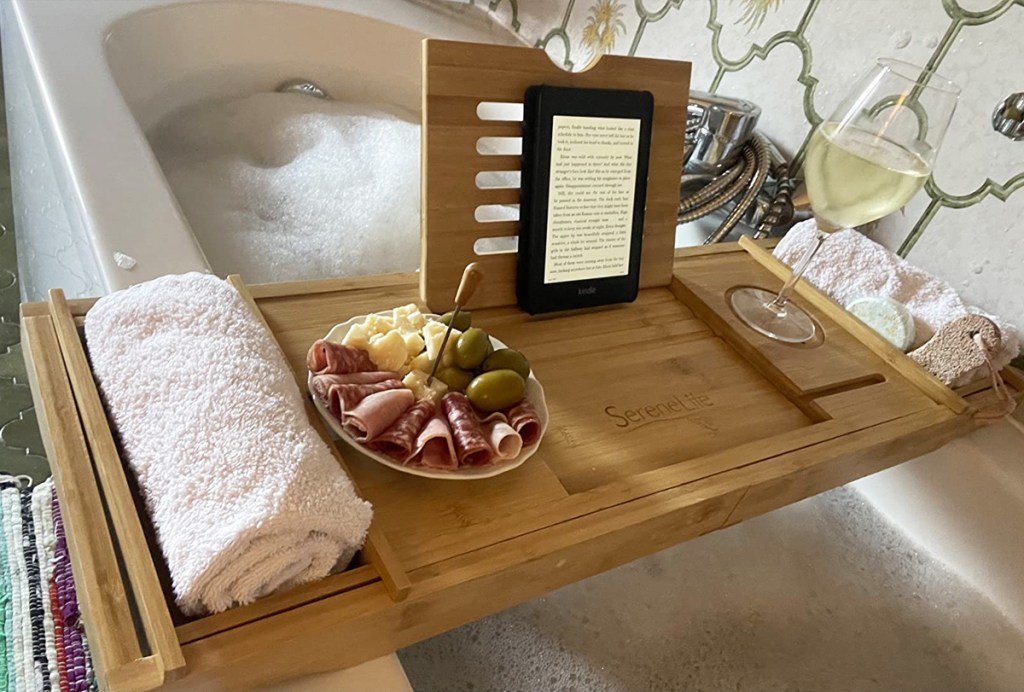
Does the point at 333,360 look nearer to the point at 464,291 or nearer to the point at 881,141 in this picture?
the point at 464,291

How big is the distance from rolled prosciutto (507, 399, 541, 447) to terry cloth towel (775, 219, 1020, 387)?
1.59 ft

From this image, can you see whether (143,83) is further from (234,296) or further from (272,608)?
(272,608)

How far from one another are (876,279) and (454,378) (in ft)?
1.90

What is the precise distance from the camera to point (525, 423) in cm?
53

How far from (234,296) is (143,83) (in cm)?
91

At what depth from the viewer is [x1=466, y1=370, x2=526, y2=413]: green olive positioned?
1.77 ft

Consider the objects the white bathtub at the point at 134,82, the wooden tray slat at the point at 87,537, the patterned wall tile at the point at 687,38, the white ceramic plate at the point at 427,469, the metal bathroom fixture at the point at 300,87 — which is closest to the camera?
the wooden tray slat at the point at 87,537

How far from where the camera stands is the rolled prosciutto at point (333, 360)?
535 millimetres

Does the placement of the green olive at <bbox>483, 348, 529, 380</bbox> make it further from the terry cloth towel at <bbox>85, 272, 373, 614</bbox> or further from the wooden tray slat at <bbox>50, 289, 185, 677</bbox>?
the wooden tray slat at <bbox>50, 289, 185, 677</bbox>

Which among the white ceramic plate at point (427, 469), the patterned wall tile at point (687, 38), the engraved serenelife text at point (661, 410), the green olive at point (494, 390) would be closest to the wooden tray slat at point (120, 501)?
the white ceramic plate at point (427, 469)

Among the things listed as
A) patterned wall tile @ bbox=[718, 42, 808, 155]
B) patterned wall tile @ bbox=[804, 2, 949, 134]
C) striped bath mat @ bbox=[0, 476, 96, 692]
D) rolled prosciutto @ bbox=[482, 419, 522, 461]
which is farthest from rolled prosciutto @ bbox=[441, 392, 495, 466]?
patterned wall tile @ bbox=[718, 42, 808, 155]

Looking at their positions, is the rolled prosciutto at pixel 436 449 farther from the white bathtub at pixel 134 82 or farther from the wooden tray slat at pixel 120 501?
the white bathtub at pixel 134 82

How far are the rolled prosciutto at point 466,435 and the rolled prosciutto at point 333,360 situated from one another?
0.08 metres

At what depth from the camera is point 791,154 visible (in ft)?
3.61
